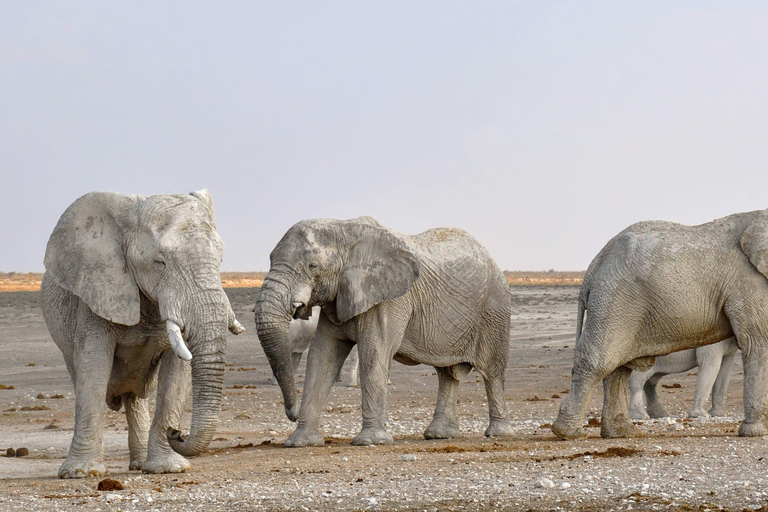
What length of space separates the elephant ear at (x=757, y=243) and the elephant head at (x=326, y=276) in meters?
3.64

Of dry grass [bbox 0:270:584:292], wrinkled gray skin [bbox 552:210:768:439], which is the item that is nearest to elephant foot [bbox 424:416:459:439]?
wrinkled gray skin [bbox 552:210:768:439]

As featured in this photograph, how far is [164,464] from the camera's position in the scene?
11711 mm

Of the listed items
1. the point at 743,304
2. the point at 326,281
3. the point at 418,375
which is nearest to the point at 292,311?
the point at 326,281

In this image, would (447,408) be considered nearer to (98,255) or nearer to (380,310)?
(380,310)

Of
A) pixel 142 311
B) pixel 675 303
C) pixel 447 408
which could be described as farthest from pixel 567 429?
pixel 142 311

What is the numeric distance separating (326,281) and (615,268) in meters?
3.16

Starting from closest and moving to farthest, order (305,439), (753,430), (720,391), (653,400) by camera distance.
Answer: (753,430)
(305,439)
(720,391)
(653,400)

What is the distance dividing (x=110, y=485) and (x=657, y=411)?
10483mm

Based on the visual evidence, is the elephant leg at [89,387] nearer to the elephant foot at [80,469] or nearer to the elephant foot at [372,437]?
the elephant foot at [80,469]

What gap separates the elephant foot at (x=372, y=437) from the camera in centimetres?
1442

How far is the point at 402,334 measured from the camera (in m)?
15.2

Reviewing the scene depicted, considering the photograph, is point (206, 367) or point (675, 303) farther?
point (675, 303)

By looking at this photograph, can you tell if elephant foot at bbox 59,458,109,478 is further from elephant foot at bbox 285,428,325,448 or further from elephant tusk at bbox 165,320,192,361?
elephant foot at bbox 285,428,325,448

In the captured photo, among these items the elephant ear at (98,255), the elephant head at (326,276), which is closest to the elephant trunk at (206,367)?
the elephant ear at (98,255)
